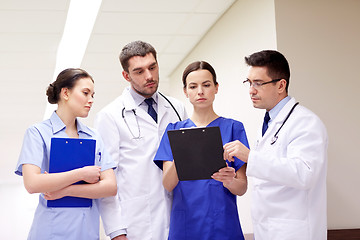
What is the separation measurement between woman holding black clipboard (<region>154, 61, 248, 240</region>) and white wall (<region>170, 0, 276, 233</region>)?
144cm

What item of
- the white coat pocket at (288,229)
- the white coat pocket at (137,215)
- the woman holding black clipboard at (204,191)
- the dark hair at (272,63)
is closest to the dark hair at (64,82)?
the woman holding black clipboard at (204,191)

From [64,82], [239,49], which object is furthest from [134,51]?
[239,49]

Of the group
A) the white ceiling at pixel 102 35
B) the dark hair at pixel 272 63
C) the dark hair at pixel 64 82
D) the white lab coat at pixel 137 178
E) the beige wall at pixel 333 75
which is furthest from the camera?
the white ceiling at pixel 102 35

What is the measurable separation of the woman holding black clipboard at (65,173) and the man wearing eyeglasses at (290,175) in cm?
50

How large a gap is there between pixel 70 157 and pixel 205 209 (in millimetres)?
582

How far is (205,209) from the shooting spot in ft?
6.03

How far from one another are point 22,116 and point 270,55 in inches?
276

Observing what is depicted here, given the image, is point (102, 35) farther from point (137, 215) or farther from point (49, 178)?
point (49, 178)

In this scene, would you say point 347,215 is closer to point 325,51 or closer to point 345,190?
point 345,190

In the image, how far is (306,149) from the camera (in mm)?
1630

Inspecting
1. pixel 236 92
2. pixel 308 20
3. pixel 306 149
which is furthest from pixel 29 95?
pixel 306 149

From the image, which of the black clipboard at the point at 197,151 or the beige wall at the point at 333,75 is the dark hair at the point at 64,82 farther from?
the beige wall at the point at 333,75

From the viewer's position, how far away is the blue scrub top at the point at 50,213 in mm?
1602

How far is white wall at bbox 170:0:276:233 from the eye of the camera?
3.40 meters
